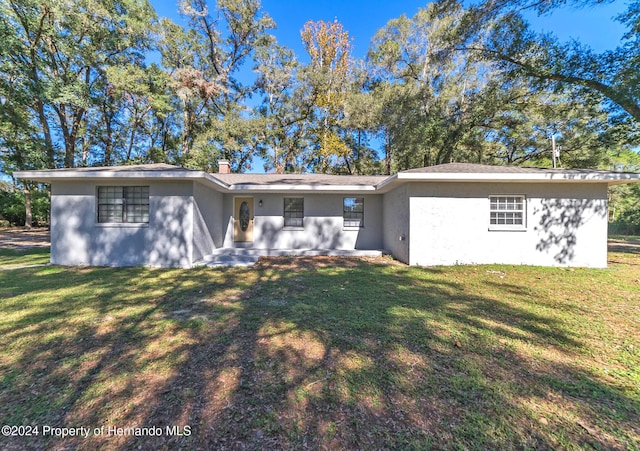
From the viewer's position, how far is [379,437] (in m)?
1.84

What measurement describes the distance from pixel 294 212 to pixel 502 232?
707cm

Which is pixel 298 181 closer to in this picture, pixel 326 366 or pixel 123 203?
pixel 123 203

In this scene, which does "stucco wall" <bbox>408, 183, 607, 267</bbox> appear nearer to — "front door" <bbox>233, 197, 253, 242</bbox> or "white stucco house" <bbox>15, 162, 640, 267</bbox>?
"white stucco house" <bbox>15, 162, 640, 267</bbox>

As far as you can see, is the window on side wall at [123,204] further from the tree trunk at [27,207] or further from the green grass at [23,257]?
the tree trunk at [27,207]

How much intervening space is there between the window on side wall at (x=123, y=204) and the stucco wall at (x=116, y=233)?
0.18 metres

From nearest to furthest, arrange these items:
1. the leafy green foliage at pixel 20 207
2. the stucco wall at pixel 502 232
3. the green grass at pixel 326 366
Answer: the green grass at pixel 326 366, the stucco wall at pixel 502 232, the leafy green foliage at pixel 20 207

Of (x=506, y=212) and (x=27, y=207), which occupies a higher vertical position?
(x=27, y=207)

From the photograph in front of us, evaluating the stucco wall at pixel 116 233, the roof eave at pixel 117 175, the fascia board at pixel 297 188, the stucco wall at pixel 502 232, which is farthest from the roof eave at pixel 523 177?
the stucco wall at pixel 116 233

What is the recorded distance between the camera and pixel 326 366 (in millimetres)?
2680

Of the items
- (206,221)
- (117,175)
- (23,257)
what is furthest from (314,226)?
(23,257)

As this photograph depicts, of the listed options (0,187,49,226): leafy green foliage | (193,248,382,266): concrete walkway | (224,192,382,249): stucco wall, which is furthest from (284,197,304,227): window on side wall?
(0,187,49,226): leafy green foliage

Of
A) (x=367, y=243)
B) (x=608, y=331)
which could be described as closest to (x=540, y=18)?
(x=367, y=243)

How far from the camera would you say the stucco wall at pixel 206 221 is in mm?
7699

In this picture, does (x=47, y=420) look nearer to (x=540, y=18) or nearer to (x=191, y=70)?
(x=540, y=18)
